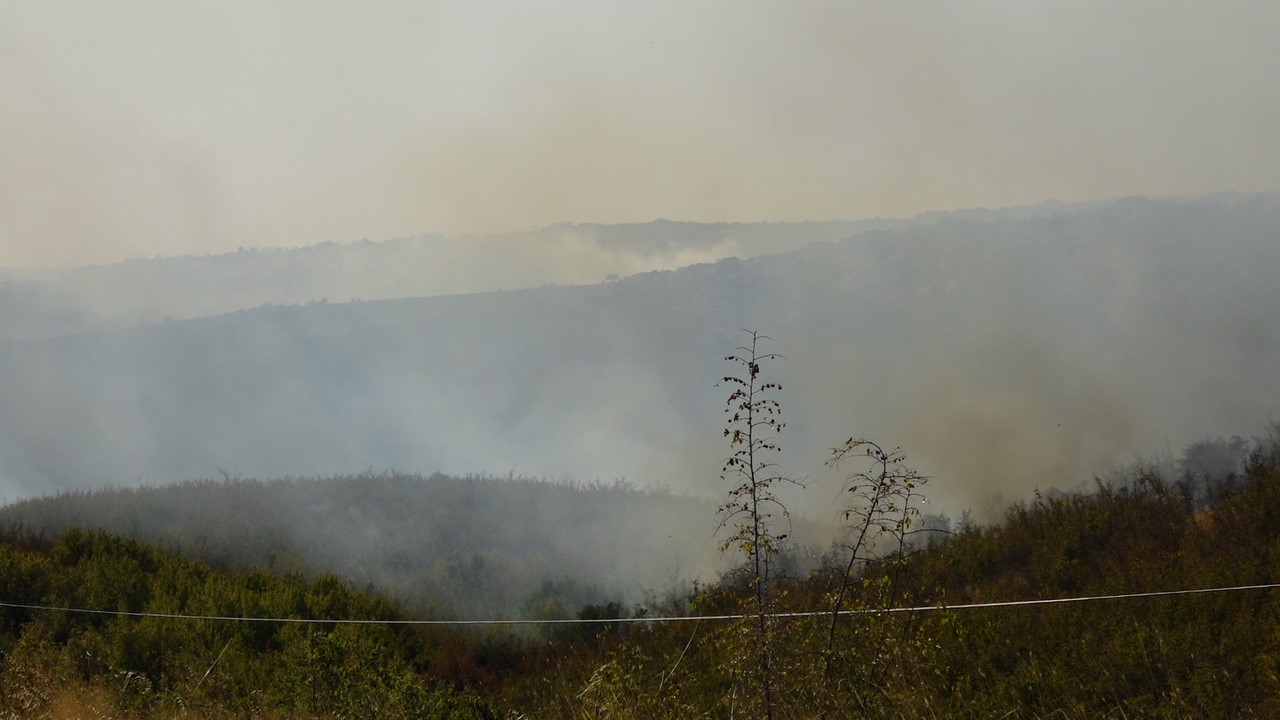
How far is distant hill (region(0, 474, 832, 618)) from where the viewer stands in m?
18.5

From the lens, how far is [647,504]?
21578mm

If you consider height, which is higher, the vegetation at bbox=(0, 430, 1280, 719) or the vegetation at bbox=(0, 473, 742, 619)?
the vegetation at bbox=(0, 473, 742, 619)

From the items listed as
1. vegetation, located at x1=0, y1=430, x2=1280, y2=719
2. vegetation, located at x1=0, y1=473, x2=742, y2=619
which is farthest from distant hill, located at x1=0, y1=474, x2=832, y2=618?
vegetation, located at x1=0, y1=430, x2=1280, y2=719

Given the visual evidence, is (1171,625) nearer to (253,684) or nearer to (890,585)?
(890,585)

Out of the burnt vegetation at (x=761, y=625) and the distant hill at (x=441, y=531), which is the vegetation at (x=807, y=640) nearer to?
the burnt vegetation at (x=761, y=625)

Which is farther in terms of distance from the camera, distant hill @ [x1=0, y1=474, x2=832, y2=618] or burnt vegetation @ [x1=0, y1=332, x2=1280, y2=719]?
distant hill @ [x1=0, y1=474, x2=832, y2=618]

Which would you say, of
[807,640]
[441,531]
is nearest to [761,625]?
[807,640]

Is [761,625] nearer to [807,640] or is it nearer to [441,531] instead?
[807,640]

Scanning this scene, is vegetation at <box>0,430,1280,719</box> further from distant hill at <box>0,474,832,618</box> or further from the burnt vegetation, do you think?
distant hill at <box>0,474,832,618</box>

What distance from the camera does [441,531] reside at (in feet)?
71.2

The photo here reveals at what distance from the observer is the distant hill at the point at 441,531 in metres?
18.5

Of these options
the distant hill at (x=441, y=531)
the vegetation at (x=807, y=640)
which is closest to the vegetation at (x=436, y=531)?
the distant hill at (x=441, y=531)

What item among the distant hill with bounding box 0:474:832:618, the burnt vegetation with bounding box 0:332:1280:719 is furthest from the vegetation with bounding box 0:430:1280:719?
the distant hill with bounding box 0:474:832:618

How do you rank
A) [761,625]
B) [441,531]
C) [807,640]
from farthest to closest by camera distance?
[441,531] → [807,640] → [761,625]
